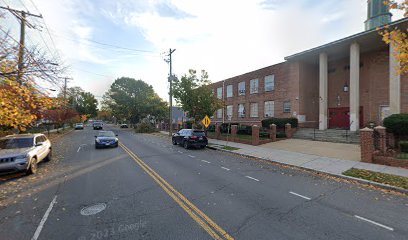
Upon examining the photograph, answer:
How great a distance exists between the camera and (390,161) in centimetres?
916

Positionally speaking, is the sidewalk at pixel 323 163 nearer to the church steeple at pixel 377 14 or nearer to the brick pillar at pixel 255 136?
the brick pillar at pixel 255 136

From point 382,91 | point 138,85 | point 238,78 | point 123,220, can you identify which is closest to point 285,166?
point 123,220

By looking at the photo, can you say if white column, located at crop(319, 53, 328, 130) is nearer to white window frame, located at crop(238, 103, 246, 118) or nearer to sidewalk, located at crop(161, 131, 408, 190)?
sidewalk, located at crop(161, 131, 408, 190)

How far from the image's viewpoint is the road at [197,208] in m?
3.85

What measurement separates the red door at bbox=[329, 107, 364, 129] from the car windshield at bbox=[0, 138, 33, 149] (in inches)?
998

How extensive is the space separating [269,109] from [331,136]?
32.7 feet

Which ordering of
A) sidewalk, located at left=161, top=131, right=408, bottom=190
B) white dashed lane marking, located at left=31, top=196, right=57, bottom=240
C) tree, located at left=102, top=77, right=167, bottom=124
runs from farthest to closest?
tree, located at left=102, top=77, right=167, bottom=124, sidewalk, located at left=161, top=131, right=408, bottom=190, white dashed lane marking, located at left=31, top=196, right=57, bottom=240

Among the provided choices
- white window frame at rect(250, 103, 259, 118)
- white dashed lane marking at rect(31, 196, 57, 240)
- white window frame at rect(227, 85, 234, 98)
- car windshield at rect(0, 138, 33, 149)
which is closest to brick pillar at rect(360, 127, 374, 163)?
white dashed lane marking at rect(31, 196, 57, 240)

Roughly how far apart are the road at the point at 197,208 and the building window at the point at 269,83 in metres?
19.9

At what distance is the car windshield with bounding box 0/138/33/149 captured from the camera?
8516 mm

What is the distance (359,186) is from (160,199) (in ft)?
22.0

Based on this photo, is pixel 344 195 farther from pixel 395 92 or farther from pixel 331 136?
pixel 395 92

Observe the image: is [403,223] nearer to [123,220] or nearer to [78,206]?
[123,220]

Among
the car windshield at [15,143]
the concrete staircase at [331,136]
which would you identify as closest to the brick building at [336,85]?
the concrete staircase at [331,136]
